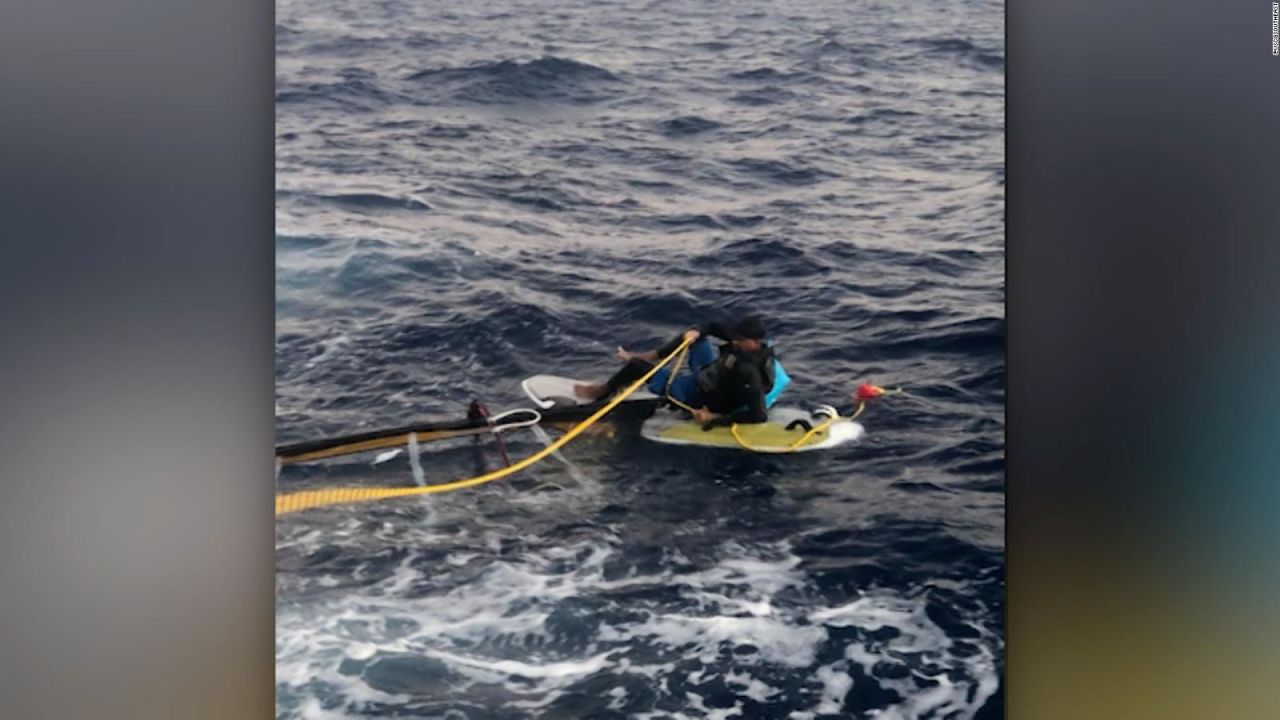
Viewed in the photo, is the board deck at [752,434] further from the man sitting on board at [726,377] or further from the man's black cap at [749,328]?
the man's black cap at [749,328]

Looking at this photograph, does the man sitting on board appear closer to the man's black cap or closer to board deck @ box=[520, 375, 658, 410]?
the man's black cap

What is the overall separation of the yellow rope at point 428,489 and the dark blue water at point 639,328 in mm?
16

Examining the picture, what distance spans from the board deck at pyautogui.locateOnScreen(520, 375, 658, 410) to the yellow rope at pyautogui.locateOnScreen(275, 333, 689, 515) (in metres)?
0.03

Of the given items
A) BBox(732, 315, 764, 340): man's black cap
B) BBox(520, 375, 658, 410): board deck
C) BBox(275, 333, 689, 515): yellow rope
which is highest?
BBox(732, 315, 764, 340): man's black cap

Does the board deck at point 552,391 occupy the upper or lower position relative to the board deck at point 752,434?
upper

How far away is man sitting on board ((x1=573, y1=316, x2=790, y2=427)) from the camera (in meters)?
1.73

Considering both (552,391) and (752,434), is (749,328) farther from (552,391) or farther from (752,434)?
(552,391)

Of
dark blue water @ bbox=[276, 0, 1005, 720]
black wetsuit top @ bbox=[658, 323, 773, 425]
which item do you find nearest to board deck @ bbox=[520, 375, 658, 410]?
dark blue water @ bbox=[276, 0, 1005, 720]

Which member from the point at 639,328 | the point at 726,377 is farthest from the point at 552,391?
the point at 726,377

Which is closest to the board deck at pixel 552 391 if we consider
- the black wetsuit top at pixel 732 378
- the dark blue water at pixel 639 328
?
the dark blue water at pixel 639 328

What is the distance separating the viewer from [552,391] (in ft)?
5.65

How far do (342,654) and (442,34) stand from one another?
3.62 ft

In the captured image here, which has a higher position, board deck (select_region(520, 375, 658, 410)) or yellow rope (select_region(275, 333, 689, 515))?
board deck (select_region(520, 375, 658, 410))

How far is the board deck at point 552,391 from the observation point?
1.72 m
